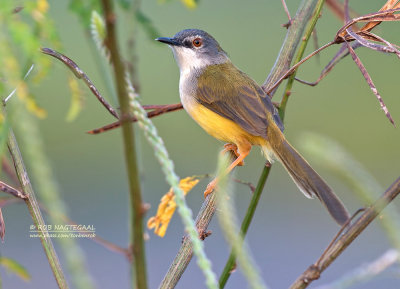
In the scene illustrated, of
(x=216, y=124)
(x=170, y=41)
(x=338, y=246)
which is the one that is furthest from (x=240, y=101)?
(x=338, y=246)

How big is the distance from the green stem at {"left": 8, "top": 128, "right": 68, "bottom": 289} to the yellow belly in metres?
1.40

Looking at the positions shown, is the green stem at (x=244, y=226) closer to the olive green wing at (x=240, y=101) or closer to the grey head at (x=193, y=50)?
the olive green wing at (x=240, y=101)

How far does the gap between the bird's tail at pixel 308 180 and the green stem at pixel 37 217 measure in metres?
0.56

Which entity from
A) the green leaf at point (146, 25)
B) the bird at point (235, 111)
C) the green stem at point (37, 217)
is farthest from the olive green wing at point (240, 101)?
the green stem at point (37, 217)

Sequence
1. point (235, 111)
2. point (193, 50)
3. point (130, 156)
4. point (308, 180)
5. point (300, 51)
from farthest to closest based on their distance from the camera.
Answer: point (193, 50) → point (235, 111) → point (308, 180) → point (300, 51) → point (130, 156)

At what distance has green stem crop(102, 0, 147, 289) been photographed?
0.45 meters

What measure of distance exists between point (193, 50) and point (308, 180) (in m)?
1.32

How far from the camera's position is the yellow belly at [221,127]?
8.05 ft

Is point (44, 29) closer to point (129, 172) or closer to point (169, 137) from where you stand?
point (129, 172)

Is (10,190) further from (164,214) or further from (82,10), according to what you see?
(82,10)

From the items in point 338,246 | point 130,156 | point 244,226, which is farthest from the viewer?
point 244,226

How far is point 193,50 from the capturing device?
2934 millimetres

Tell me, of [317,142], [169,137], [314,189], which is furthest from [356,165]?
[169,137]

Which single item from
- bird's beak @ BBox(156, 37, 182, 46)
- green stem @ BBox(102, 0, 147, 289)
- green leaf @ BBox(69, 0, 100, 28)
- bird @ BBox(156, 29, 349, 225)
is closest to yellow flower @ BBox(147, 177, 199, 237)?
green leaf @ BBox(69, 0, 100, 28)
